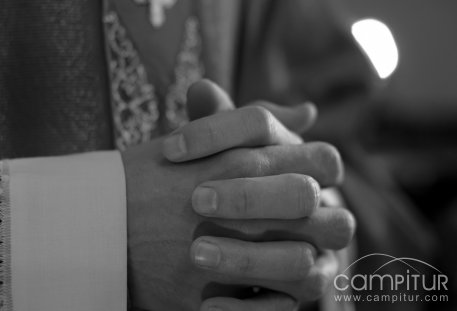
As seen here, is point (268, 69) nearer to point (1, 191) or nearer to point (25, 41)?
point (25, 41)

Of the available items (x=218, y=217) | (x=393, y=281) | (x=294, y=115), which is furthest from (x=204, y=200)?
(x=393, y=281)

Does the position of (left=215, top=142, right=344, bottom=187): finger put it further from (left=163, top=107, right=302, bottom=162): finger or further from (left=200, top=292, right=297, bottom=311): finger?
(left=200, top=292, right=297, bottom=311): finger

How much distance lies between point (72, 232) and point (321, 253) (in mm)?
299

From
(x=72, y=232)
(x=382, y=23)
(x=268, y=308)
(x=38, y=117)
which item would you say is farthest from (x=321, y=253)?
(x=382, y=23)

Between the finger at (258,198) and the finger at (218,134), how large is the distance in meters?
0.04

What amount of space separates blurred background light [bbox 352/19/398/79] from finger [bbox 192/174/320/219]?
1.92 feet

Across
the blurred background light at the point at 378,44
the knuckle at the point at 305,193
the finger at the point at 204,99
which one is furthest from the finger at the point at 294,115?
the blurred background light at the point at 378,44

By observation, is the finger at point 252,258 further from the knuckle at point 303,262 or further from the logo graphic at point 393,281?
the logo graphic at point 393,281

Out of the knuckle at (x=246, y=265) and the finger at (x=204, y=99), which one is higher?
the finger at (x=204, y=99)

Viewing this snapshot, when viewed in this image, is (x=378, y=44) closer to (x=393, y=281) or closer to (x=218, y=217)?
(x=393, y=281)

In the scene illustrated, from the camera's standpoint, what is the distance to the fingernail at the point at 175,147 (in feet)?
1.82

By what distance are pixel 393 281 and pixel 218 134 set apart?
52 centimetres

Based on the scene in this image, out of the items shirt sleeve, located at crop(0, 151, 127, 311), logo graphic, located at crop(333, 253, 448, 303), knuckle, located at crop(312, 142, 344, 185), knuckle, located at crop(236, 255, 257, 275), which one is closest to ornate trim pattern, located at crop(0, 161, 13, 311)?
shirt sleeve, located at crop(0, 151, 127, 311)

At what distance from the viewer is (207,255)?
52 centimetres
